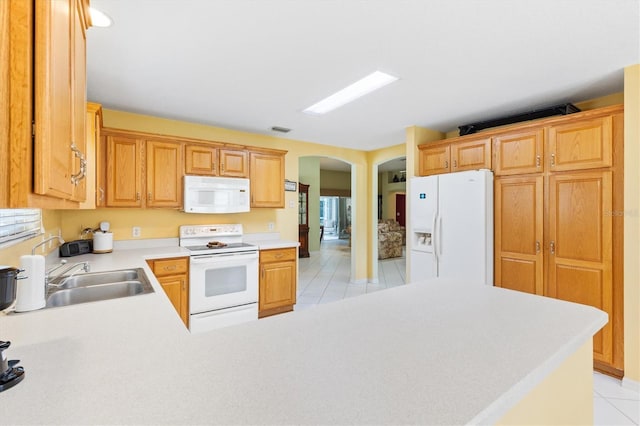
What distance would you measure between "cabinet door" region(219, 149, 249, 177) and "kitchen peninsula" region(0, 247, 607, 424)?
2.43 m

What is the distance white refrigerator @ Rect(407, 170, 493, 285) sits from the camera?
9.97 ft

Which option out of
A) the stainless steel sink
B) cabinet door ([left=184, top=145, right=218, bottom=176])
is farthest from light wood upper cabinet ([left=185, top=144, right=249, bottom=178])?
the stainless steel sink

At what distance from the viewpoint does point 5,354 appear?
92cm

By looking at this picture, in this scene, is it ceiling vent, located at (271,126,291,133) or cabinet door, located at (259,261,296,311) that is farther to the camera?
ceiling vent, located at (271,126,291,133)

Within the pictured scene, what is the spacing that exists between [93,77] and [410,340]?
2.90 meters

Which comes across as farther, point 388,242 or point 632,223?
point 388,242

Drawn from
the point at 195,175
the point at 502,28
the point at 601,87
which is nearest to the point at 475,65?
the point at 502,28

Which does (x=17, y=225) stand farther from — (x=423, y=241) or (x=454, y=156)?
(x=454, y=156)

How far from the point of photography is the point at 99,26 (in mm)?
1761

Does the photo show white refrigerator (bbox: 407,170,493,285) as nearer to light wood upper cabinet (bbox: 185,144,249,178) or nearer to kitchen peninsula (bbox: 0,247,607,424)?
kitchen peninsula (bbox: 0,247,607,424)

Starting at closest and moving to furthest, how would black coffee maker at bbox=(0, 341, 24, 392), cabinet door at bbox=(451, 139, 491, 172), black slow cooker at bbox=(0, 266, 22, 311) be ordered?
1. black coffee maker at bbox=(0, 341, 24, 392)
2. black slow cooker at bbox=(0, 266, 22, 311)
3. cabinet door at bbox=(451, 139, 491, 172)

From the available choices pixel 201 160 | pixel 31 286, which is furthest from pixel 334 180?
pixel 31 286

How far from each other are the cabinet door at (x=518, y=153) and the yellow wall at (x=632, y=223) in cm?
60

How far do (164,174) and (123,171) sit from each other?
37cm
